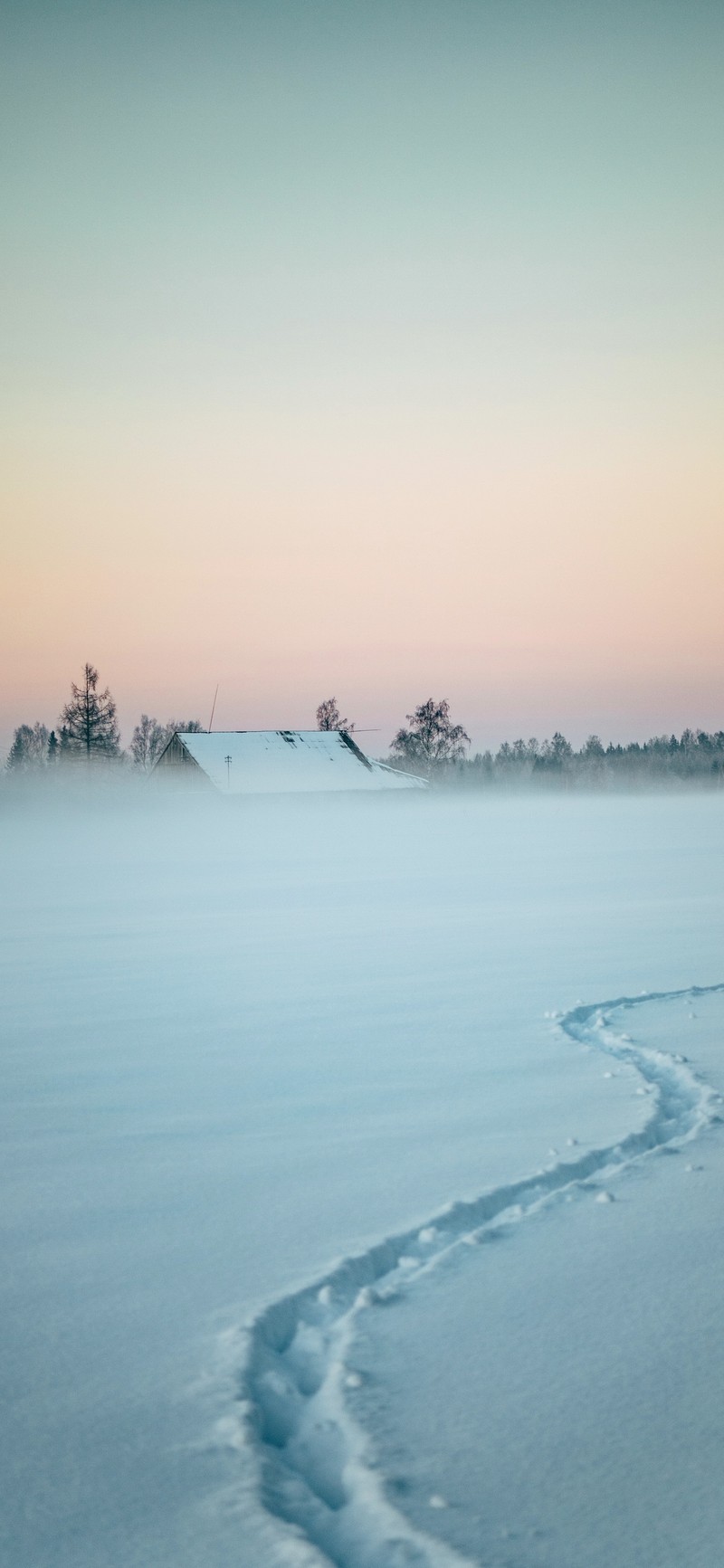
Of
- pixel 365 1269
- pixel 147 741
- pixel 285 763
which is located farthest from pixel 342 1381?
pixel 147 741

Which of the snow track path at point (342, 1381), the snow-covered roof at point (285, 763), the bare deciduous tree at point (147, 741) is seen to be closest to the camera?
the snow track path at point (342, 1381)

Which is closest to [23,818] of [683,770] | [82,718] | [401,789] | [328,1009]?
[401,789]

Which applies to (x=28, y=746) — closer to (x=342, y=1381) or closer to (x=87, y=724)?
(x=87, y=724)

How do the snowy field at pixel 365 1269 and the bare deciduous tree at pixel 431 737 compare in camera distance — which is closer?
the snowy field at pixel 365 1269

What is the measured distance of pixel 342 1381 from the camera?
2145 millimetres

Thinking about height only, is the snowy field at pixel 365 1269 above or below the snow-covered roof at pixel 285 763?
below

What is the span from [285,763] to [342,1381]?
36.6 meters

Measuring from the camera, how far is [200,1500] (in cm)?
178

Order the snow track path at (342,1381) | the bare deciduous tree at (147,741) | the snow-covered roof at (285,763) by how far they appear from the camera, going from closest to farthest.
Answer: the snow track path at (342,1381)
the snow-covered roof at (285,763)
the bare deciduous tree at (147,741)

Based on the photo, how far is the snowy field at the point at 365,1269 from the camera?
175cm

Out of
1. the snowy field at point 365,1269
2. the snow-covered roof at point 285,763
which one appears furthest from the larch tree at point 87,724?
the snowy field at point 365,1269

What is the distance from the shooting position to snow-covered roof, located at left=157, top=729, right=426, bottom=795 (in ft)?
121

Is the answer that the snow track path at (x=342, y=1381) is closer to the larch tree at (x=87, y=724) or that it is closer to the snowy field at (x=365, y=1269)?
the snowy field at (x=365, y=1269)

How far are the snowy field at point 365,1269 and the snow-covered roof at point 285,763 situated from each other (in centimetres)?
3023
